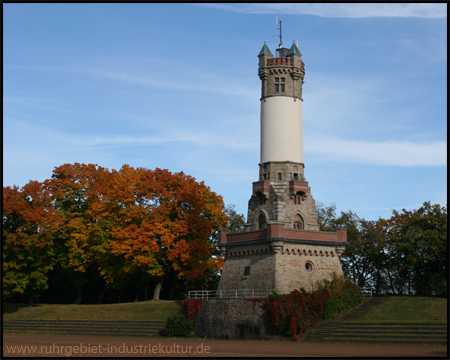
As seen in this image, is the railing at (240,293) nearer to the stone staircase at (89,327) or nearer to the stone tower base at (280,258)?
the stone tower base at (280,258)

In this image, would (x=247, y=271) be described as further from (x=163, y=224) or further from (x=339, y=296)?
(x=163, y=224)

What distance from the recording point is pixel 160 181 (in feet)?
185

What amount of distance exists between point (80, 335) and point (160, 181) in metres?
15.8

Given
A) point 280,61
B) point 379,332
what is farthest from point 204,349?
point 280,61

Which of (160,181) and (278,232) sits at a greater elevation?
(160,181)

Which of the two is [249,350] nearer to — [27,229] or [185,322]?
[185,322]

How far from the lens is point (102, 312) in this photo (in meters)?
50.4

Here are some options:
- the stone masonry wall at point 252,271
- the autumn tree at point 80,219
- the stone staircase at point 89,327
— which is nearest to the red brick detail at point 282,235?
the stone masonry wall at point 252,271

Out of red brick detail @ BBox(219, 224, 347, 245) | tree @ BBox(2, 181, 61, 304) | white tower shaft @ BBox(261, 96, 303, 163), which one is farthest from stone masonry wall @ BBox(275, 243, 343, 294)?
tree @ BBox(2, 181, 61, 304)

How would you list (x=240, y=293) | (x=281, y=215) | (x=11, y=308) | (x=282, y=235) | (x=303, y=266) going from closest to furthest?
(x=282, y=235)
(x=240, y=293)
(x=303, y=266)
(x=281, y=215)
(x=11, y=308)

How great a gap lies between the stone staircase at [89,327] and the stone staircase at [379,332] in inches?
463

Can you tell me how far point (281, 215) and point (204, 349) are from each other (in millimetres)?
16709

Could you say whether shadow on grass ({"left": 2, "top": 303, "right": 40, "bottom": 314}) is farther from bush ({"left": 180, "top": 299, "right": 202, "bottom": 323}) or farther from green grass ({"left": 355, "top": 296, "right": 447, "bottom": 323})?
green grass ({"left": 355, "top": 296, "right": 447, "bottom": 323})

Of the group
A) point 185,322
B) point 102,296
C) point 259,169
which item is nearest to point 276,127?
point 259,169
